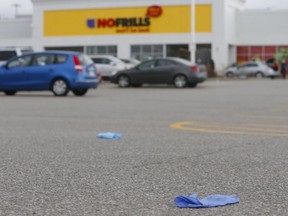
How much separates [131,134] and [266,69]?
3421 cm

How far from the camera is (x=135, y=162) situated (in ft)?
23.0

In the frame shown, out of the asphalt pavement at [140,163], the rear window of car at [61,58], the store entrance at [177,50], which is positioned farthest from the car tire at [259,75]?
the asphalt pavement at [140,163]

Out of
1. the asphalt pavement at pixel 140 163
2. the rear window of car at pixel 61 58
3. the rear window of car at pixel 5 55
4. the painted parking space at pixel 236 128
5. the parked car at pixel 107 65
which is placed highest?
the rear window of car at pixel 5 55

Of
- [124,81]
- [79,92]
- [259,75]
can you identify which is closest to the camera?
[79,92]

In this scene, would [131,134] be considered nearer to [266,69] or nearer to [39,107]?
[39,107]

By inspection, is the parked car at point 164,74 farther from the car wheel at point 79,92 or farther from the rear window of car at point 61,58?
the rear window of car at point 61,58

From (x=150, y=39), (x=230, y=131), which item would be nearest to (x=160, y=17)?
(x=150, y=39)

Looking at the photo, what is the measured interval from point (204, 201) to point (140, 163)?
6.64 feet

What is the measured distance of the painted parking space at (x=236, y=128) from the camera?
10067 millimetres

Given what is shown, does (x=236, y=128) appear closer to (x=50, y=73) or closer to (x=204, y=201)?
(x=204, y=201)

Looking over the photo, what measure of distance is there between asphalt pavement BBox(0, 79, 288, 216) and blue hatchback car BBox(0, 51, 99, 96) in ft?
23.4

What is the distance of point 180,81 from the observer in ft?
88.5

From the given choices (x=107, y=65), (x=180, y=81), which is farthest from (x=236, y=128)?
(x=107, y=65)

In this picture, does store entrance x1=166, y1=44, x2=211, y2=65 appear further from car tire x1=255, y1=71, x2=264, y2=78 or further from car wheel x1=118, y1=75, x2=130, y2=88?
car wheel x1=118, y1=75, x2=130, y2=88
